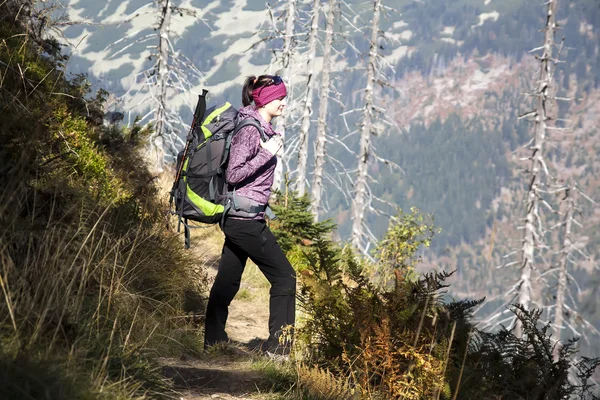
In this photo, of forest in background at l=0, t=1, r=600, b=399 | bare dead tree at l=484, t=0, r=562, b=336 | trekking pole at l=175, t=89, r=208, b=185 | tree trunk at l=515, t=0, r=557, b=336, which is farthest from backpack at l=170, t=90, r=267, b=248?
tree trunk at l=515, t=0, r=557, b=336

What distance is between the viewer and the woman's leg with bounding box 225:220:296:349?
4.86m

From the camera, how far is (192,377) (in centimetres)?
430

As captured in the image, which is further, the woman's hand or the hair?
the hair

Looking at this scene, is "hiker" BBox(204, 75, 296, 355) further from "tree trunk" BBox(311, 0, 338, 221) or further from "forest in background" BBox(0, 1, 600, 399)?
"tree trunk" BBox(311, 0, 338, 221)

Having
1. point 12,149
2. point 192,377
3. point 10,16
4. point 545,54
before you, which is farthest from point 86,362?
point 545,54

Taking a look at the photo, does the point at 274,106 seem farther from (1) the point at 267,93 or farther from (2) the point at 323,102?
(2) the point at 323,102

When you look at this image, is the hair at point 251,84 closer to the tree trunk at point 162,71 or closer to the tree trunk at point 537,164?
the tree trunk at point 162,71

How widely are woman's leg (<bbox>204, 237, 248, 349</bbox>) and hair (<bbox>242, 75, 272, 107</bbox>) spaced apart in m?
1.06

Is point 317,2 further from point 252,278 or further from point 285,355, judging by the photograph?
point 285,355

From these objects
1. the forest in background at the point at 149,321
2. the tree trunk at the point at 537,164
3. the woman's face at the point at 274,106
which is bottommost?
the forest in background at the point at 149,321

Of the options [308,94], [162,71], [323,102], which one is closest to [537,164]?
[323,102]

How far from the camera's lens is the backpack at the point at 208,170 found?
483 centimetres

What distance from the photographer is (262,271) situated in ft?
16.6

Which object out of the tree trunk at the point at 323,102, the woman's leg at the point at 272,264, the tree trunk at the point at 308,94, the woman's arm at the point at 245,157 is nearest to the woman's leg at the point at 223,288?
the woman's leg at the point at 272,264
